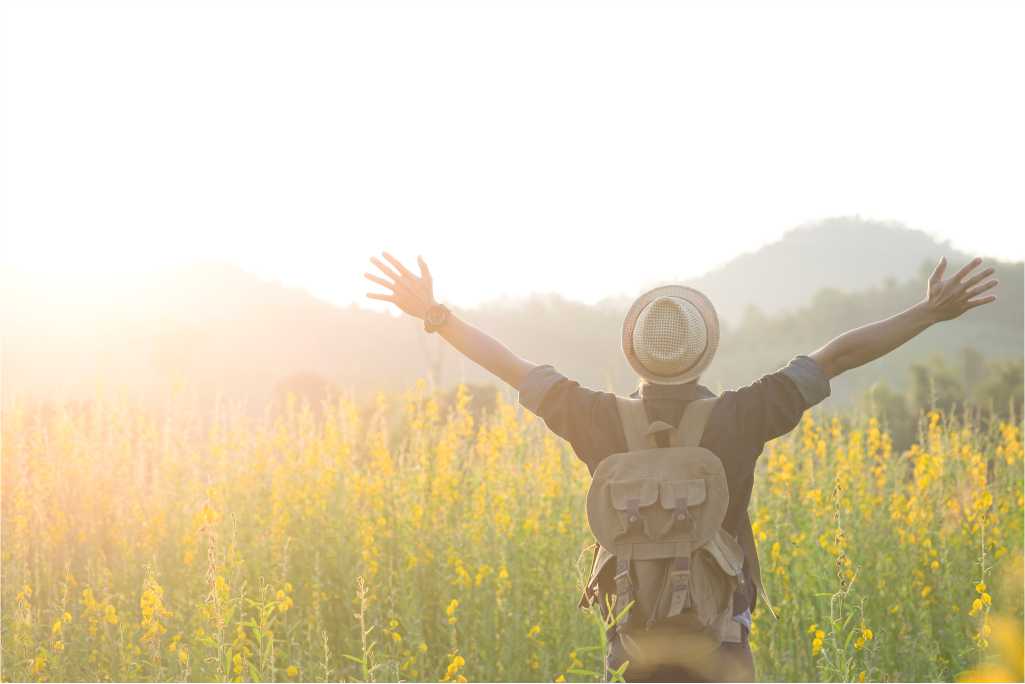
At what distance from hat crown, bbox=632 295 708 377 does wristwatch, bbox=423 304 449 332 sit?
0.74 meters

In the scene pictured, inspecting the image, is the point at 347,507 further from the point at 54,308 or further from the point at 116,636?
the point at 54,308

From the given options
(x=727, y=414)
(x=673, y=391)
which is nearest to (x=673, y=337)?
(x=673, y=391)

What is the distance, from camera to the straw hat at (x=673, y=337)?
3.38 meters

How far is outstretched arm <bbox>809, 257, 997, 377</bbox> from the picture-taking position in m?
3.45

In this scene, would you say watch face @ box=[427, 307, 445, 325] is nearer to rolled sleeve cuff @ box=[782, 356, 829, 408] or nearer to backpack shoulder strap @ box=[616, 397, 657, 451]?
backpack shoulder strap @ box=[616, 397, 657, 451]

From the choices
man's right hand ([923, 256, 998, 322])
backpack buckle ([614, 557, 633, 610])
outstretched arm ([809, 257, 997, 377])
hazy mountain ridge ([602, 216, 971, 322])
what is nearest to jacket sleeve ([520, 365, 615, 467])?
backpack buckle ([614, 557, 633, 610])

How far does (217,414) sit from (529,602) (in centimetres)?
282

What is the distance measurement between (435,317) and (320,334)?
52631 millimetres

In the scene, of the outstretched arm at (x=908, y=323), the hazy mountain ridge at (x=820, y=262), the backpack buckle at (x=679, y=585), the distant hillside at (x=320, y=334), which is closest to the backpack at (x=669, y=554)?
the backpack buckle at (x=679, y=585)

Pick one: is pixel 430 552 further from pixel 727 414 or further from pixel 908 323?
pixel 908 323

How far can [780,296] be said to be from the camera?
74.0 meters

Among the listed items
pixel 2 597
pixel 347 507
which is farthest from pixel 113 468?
pixel 347 507

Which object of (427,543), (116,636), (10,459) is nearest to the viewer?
A: (116,636)

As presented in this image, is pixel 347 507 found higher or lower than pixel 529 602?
higher
